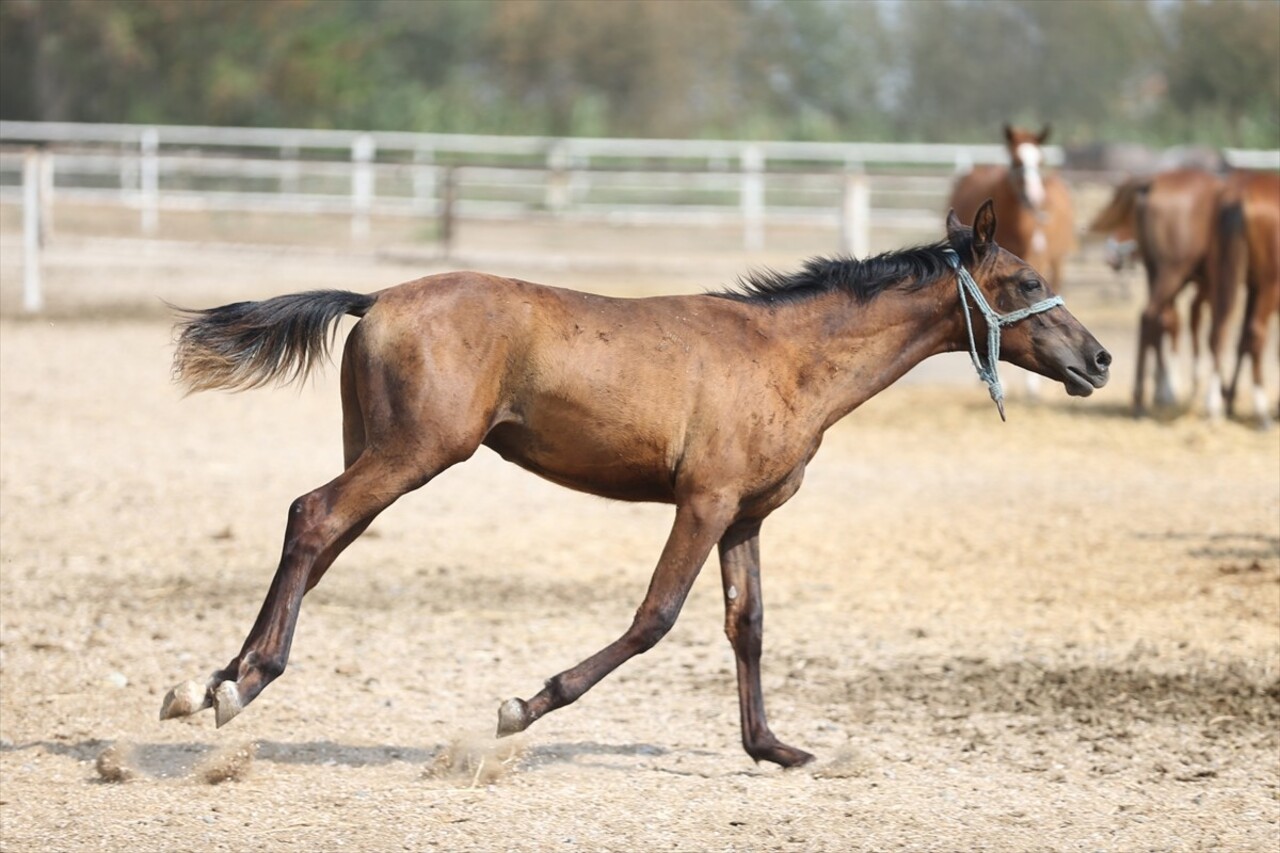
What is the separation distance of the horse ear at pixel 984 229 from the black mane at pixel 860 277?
6 cm

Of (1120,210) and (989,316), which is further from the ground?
(1120,210)

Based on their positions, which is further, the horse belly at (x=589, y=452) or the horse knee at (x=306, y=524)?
the horse belly at (x=589, y=452)

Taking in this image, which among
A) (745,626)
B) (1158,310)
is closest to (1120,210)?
(1158,310)

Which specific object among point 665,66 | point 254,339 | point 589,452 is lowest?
point 589,452

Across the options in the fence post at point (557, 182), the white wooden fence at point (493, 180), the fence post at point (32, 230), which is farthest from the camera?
the fence post at point (557, 182)

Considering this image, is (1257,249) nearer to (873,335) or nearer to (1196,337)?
(1196,337)

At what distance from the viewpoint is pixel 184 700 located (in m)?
4.57

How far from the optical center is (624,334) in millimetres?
4922

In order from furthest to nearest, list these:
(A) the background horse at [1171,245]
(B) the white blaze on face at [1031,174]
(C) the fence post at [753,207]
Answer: (C) the fence post at [753,207], (B) the white blaze on face at [1031,174], (A) the background horse at [1171,245]

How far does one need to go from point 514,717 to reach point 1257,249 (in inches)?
360

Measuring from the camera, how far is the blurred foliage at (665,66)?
118 ft

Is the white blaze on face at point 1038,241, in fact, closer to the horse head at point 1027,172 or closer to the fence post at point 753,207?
the horse head at point 1027,172

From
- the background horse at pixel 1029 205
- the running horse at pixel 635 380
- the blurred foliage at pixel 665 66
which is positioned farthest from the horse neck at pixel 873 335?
the blurred foliage at pixel 665 66

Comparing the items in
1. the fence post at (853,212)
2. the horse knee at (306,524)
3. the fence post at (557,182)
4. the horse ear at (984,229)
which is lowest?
the horse knee at (306,524)
